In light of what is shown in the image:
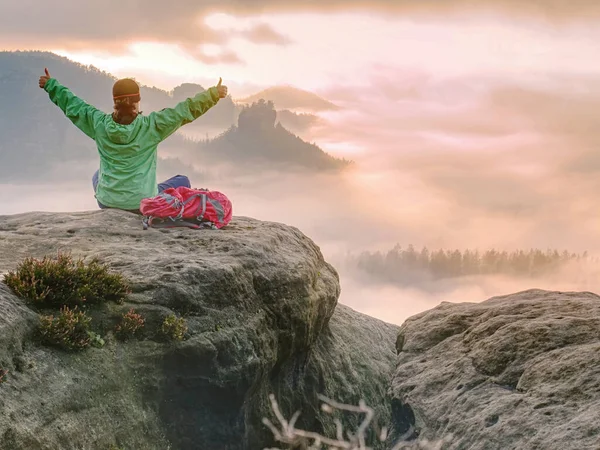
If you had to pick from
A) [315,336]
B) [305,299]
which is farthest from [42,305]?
[315,336]

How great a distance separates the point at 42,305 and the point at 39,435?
256 centimetres

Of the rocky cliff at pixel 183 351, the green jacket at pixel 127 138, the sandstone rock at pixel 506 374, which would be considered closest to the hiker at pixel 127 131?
the green jacket at pixel 127 138

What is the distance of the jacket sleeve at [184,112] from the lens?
56.4 ft

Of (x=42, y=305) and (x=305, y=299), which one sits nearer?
(x=42, y=305)

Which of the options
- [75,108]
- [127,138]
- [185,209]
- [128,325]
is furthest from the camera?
[75,108]

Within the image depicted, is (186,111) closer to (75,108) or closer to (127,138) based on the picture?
(127,138)

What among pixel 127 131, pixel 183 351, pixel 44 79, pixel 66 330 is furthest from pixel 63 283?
pixel 44 79

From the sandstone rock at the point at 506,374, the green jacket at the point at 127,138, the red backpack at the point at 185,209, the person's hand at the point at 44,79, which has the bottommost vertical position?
the sandstone rock at the point at 506,374

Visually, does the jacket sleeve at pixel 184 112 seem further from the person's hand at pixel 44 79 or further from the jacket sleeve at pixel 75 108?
the person's hand at pixel 44 79

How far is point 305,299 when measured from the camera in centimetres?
1650

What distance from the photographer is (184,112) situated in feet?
56.3

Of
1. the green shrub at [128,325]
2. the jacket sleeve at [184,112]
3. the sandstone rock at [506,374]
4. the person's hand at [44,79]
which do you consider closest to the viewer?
the sandstone rock at [506,374]

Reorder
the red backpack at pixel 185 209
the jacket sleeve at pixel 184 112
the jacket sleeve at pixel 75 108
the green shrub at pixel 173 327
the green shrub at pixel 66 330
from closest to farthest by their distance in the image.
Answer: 1. the green shrub at pixel 66 330
2. the green shrub at pixel 173 327
3. the red backpack at pixel 185 209
4. the jacket sleeve at pixel 184 112
5. the jacket sleeve at pixel 75 108

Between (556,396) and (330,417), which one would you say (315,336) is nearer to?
(330,417)
